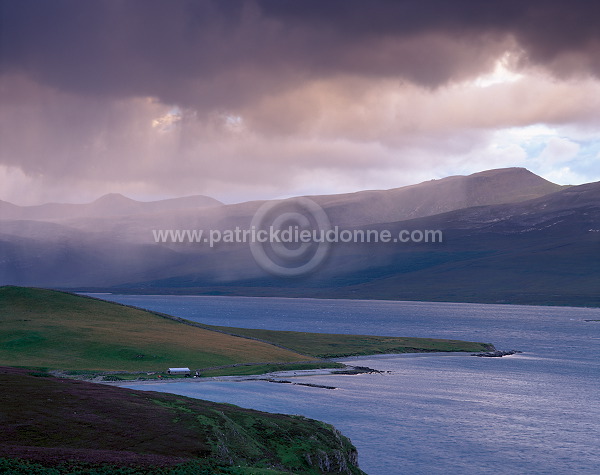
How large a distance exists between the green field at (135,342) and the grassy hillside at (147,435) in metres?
48.2

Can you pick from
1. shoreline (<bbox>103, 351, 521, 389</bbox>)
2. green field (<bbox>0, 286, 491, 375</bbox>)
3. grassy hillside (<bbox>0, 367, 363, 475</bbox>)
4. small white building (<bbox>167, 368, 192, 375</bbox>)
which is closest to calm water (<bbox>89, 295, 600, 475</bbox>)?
shoreline (<bbox>103, 351, 521, 389</bbox>)

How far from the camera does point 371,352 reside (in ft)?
514

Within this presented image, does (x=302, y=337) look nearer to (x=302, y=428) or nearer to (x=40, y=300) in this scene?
(x=40, y=300)

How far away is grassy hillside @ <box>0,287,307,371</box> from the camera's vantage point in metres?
111

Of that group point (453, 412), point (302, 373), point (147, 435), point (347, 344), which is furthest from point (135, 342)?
point (147, 435)

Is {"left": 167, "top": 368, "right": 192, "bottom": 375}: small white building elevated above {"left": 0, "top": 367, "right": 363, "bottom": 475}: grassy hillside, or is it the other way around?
{"left": 0, "top": 367, "right": 363, "bottom": 475}: grassy hillside

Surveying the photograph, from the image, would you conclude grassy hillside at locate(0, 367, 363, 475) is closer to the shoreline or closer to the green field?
the shoreline

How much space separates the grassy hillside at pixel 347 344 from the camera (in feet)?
510

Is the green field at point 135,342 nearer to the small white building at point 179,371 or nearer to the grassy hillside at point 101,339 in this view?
the grassy hillside at point 101,339

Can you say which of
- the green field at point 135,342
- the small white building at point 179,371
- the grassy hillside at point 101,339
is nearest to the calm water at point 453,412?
the small white building at point 179,371

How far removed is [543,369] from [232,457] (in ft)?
346

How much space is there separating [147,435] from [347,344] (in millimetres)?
122009

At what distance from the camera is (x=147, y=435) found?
47719mm

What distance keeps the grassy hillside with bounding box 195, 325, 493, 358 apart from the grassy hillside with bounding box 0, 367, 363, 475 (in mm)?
91476
